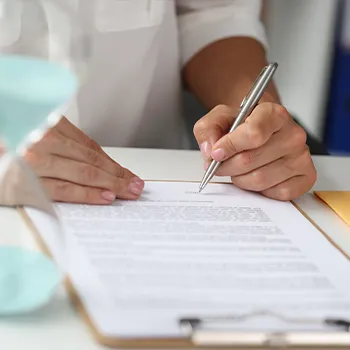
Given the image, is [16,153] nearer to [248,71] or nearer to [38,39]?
[38,39]

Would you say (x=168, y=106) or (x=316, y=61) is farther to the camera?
(x=316, y=61)

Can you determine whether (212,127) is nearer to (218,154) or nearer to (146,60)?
(218,154)

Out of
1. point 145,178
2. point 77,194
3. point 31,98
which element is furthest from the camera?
point 145,178

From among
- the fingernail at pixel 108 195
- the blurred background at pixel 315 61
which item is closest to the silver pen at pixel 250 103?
the fingernail at pixel 108 195

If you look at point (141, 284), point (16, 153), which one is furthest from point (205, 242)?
point (16, 153)

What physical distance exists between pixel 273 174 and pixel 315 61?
117 cm

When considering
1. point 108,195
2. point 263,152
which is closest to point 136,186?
point 108,195

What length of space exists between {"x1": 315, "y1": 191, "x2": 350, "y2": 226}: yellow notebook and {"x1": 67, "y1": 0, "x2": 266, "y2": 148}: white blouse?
351mm

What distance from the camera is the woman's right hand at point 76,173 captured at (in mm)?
709

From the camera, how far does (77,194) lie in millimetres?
708

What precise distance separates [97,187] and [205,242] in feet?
0.45

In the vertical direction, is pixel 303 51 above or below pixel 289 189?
below

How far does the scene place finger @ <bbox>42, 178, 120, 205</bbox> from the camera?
0.71 m

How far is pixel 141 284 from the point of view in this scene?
1.81 ft
